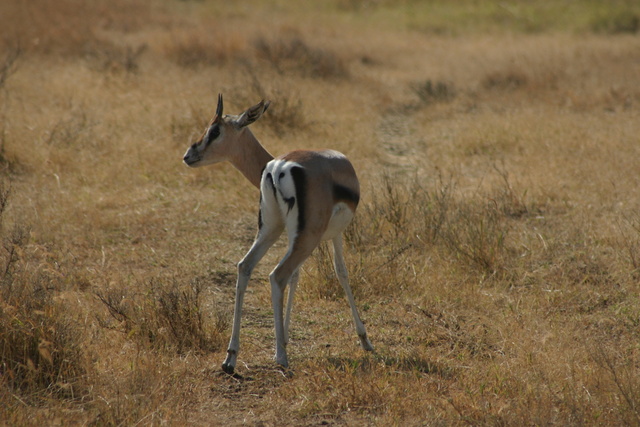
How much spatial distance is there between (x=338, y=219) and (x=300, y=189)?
0.39 metres

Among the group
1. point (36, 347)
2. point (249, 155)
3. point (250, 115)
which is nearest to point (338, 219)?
point (249, 155)

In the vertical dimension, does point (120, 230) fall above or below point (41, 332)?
below

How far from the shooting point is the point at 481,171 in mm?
9039

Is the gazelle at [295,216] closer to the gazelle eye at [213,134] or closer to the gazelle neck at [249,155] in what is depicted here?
the gazelle neck at [249,155]

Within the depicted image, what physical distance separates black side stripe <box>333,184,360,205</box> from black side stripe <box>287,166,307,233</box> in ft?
0.87

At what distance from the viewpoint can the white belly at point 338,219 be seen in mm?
4586

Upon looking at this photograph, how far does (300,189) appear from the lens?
4367 millimetres

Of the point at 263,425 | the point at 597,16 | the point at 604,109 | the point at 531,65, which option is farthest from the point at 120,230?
the point at 597,16

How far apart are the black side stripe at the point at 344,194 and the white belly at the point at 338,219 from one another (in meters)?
0.05

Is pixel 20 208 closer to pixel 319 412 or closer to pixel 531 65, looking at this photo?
pixel 319 412

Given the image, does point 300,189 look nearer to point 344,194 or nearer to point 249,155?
point 344,194

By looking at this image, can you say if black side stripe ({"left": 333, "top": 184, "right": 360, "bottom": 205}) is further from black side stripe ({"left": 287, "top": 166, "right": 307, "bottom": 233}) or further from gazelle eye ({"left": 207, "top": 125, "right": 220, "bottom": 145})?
gazelle eye ({"left": 207, "top": 125, "right": 220, "bottom": 145})

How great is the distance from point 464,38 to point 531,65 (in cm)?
685

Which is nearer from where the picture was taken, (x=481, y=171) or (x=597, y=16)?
(x=481, y=171)
